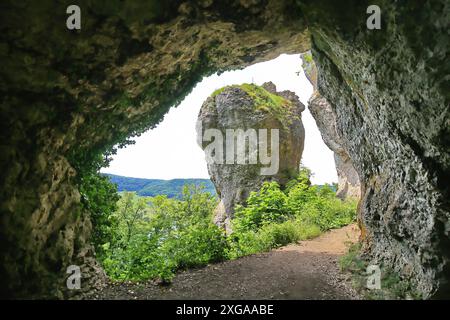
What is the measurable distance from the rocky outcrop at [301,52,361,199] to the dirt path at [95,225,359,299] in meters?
13.8

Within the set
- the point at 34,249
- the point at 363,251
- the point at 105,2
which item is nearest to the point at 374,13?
the point at 105,2

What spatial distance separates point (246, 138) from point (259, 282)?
14.0 m

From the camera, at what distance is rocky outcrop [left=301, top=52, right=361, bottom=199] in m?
22.6

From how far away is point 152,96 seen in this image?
7.58 meters

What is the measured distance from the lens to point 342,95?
27.3ft

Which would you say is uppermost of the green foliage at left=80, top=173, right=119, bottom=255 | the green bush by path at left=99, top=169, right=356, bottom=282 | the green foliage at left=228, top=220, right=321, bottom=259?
the green foliage at left=80, top=173, right=119, bottom=255

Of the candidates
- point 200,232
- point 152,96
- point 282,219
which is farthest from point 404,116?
point 282,219

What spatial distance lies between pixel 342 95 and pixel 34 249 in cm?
754

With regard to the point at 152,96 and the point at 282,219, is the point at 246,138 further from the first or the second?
the point at 152,96

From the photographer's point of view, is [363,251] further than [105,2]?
Yes

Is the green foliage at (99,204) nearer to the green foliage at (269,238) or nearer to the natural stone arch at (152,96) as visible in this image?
the natural stone arch at (152,96)

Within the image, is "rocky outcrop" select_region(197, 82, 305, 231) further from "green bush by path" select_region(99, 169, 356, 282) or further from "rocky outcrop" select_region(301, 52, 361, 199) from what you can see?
"green bush by path" select_region(99, 169, 356, 282)

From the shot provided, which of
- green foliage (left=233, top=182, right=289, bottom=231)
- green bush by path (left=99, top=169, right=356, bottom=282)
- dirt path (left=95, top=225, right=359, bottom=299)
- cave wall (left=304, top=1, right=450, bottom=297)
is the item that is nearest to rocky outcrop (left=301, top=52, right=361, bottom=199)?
green bush by path (left=99, top=169, right=356, bottom=282)
